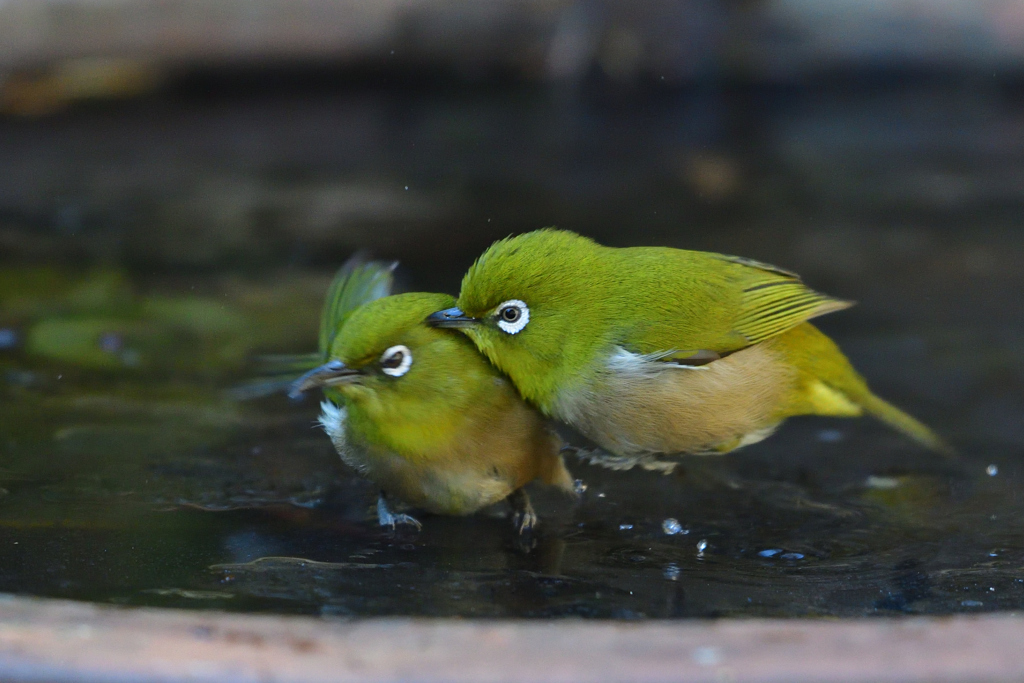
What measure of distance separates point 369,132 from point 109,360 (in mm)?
4598

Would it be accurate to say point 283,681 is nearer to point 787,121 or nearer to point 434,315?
point 434,315

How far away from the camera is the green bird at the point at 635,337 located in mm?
3709

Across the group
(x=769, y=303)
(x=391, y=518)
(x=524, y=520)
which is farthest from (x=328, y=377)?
(x=769, y=303)

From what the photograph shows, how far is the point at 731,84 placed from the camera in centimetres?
1009

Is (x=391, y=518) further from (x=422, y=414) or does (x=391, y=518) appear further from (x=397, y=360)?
Result: (x=397, y=360)

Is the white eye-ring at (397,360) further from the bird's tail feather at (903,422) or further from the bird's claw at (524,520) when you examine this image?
the bird's tail feather at (903,422)

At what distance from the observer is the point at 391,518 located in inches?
149

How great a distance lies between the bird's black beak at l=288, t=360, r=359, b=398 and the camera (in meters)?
3.41

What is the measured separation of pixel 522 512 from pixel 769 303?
1210mm

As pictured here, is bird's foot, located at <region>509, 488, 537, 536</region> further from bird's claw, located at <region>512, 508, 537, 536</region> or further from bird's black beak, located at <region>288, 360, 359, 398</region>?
bird's black beak, located at <region>288, 360, 359, 398</region>

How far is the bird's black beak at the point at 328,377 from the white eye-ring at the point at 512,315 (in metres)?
0.53

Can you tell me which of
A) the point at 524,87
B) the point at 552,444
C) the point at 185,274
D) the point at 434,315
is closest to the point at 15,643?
the point at 434,315

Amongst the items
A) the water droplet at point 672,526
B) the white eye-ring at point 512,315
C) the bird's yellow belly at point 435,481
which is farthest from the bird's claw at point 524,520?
the white eye-ring at point 512,315

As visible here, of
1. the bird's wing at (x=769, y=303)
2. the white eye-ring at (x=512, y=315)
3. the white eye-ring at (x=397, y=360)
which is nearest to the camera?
the white eye-ring at (x=397, y=360)
